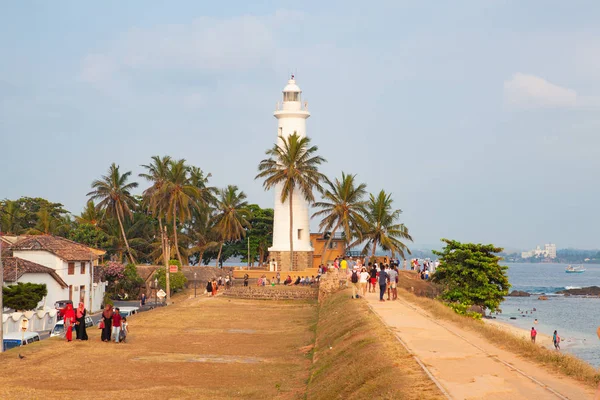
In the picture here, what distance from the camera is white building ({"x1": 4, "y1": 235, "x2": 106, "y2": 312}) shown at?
160ft

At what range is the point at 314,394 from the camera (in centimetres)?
1736

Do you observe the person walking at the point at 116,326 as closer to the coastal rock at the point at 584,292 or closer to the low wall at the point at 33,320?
the low wall at the point at 33,320

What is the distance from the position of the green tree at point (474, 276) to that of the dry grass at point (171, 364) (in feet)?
38.4

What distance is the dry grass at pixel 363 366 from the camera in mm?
13852

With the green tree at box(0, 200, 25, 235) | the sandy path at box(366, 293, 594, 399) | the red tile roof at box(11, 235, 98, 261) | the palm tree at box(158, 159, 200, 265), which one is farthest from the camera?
the green tree at box(0, 200, 25, 235)

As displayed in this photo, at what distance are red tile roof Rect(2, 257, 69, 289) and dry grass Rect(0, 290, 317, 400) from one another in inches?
534

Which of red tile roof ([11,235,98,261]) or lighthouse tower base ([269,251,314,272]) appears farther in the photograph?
lighthouse tower base ([269,251,314,272])

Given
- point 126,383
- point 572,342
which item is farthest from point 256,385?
point 572,342

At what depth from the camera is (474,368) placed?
606 inches

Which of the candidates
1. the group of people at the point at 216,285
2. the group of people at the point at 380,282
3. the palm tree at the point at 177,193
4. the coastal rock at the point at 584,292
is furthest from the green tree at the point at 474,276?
the coastal rock at the point at 584,292

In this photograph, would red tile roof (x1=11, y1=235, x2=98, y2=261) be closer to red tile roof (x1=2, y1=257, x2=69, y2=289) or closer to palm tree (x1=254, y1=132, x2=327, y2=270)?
red tile roof (x1=2, y1=257, x2=69, y2=289)

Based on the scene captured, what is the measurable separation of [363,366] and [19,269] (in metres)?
34.7

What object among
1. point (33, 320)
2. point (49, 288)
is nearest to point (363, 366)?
point (33, 320)

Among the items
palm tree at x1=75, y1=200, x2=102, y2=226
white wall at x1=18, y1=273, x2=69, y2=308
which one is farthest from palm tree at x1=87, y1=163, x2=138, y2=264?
white wall at x1=18, y1=273, x2=69, y2=308
